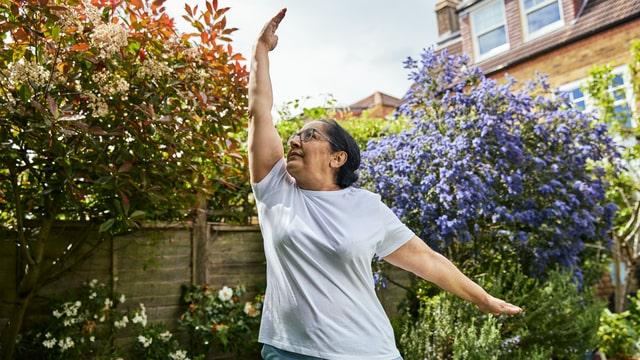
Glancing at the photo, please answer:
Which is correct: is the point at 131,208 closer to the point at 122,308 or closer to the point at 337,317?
the point at 122,308

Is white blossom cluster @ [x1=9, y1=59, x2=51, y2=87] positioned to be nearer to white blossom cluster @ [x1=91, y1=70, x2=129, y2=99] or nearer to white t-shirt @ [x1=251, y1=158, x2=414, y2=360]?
white blossom cluster @ [x1=91, y1=70, x2=129, y2=99]

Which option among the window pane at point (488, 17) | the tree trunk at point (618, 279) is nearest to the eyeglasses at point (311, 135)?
the tree trunk at point (618, 279)

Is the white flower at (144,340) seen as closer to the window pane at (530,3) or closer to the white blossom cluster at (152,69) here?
the white blossom cluster at (152,69)

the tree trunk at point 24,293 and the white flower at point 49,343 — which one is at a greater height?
the tree trunk at point 24,293

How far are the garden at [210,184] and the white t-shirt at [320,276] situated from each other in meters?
1.11

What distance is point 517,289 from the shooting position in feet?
14.8

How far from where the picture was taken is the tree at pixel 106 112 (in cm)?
260

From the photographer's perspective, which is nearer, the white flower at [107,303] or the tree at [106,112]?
the tree at [106,112]

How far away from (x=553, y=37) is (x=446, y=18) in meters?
4.10

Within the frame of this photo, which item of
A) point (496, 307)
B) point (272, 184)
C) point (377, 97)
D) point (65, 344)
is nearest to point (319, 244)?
point (272, 184)

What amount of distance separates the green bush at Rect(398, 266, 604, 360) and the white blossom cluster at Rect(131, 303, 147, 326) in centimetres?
180

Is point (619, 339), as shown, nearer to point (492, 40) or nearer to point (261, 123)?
point (261, 123)

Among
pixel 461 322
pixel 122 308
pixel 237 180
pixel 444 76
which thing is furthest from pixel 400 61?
pixel 122 308

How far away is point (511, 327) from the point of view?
14.2 ft
